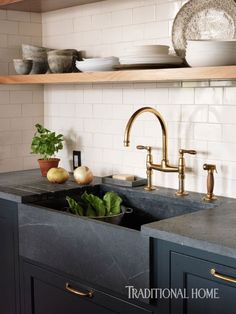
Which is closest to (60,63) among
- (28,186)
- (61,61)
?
(61,61)

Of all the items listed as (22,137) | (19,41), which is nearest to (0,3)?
(19,41)

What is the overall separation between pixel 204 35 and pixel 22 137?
142 centimetres

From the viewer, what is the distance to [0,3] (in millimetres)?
3045

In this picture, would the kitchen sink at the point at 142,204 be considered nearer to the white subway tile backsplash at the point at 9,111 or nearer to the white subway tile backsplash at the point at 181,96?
the white subway tile backsplash at the point at 181,96

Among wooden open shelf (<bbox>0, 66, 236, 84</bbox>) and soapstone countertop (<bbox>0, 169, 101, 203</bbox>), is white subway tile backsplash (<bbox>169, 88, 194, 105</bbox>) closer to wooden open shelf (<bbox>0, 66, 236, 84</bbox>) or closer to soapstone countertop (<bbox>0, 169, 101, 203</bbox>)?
wooden open shelf (<bbox>0, 66, 236, 84</bbox>)

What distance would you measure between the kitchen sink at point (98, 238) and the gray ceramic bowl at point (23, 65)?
0.79 m

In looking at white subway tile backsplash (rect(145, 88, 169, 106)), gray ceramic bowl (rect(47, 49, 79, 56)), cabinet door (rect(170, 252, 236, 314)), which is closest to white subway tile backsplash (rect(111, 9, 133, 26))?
gray ceramic bowl (rect(47, 49, 79, 56))

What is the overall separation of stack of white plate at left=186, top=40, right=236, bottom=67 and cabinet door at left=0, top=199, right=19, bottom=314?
1.16 meters

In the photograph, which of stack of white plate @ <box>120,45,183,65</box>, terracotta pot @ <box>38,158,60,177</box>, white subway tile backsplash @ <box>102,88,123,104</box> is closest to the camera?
stack of white plate @ <box>120,45,183,65</box>

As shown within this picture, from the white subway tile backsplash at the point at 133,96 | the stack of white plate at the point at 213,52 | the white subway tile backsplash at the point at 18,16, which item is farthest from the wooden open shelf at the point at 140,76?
the white subway tile backsplash at the point at 18,16

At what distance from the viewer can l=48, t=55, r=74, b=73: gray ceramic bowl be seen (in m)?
2.97

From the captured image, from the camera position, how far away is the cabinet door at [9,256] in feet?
8.79

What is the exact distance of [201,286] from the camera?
1.87 meters

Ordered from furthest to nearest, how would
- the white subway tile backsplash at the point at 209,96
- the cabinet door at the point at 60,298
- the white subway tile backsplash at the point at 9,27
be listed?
the white subway tile backsplash at the point at 9,27 < the white subway tile backsplash at the point at 209,96 < the cabinet door at the point at 60,298
